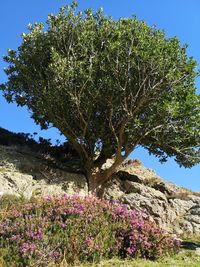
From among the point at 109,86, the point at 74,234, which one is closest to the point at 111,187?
the point at 109,86

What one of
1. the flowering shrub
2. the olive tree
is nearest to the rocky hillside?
the olive tree

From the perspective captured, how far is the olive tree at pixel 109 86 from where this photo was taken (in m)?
24.5

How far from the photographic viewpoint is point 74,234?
11.1 m

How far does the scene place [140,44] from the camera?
24.6 m

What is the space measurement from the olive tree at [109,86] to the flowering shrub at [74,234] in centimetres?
1225

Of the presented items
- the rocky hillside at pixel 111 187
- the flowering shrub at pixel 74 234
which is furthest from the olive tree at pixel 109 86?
the flowering shrub at pixel 74 234

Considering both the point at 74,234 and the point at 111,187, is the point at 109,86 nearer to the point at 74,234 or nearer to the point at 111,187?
the point at 111,187

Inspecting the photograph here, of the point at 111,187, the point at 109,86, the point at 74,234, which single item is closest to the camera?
the point at 74,234

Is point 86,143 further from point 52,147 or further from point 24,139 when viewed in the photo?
point 24,139

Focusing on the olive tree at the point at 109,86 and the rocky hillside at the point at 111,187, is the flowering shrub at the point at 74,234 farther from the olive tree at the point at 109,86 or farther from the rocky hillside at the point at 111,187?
the olive tree at the point at 109,86

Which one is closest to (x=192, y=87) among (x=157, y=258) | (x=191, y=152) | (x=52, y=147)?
(x=191, y=152)

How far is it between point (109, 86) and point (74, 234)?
14.4 metres

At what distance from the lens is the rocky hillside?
22797 millimetres

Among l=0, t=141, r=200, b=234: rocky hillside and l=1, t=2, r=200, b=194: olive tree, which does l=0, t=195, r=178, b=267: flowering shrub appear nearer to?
l=0, t=141, r=200, b=234: rocky hillside
